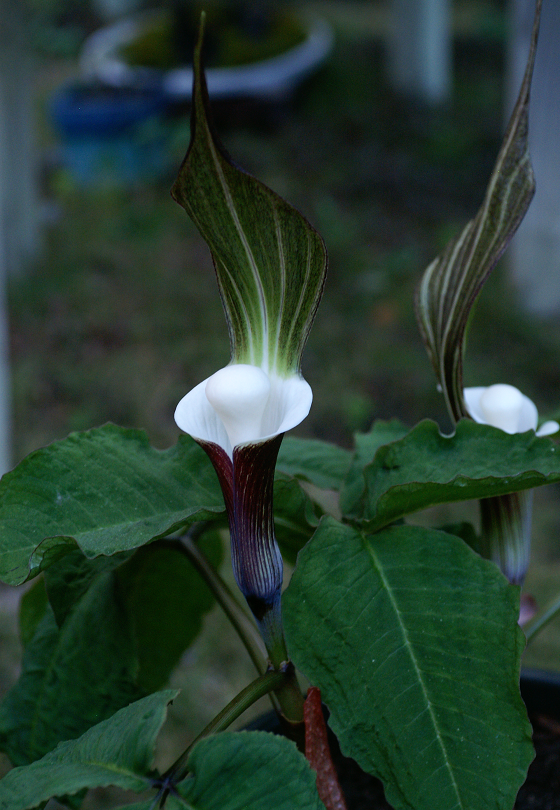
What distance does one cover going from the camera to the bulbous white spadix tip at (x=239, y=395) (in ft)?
1.30

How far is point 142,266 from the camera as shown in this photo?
2.61 m

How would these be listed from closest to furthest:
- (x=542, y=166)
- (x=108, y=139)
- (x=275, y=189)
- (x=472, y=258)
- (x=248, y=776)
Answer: (x=248, y=776), (x=472, y=258), (x=542, y=166), (x=275, y=189), (x=108, y=139)

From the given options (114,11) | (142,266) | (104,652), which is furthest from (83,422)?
(114,11)

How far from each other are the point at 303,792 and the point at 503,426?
0.25 meters

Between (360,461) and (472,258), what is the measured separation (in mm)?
164

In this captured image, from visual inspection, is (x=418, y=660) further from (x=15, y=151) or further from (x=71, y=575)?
(x=15, y=151)

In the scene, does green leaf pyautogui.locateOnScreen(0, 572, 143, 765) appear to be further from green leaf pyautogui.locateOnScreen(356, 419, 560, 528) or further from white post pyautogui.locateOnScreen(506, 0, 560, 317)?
white post pyautogui.locateOnScreen(506, 0, 560, 317)

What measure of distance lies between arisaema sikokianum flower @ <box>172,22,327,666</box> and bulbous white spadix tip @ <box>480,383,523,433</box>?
141 mm

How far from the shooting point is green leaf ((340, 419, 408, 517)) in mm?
518

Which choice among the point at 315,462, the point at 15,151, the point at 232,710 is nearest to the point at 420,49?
the point at 15,151

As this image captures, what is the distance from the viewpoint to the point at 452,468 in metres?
0.45

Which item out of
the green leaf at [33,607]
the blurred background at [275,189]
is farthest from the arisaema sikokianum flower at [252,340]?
the blurred background at [275,189]

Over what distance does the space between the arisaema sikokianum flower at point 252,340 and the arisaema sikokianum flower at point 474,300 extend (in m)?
0.11

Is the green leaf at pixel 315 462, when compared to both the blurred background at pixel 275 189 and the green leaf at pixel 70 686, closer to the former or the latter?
the green leaf at pixel 70 686
